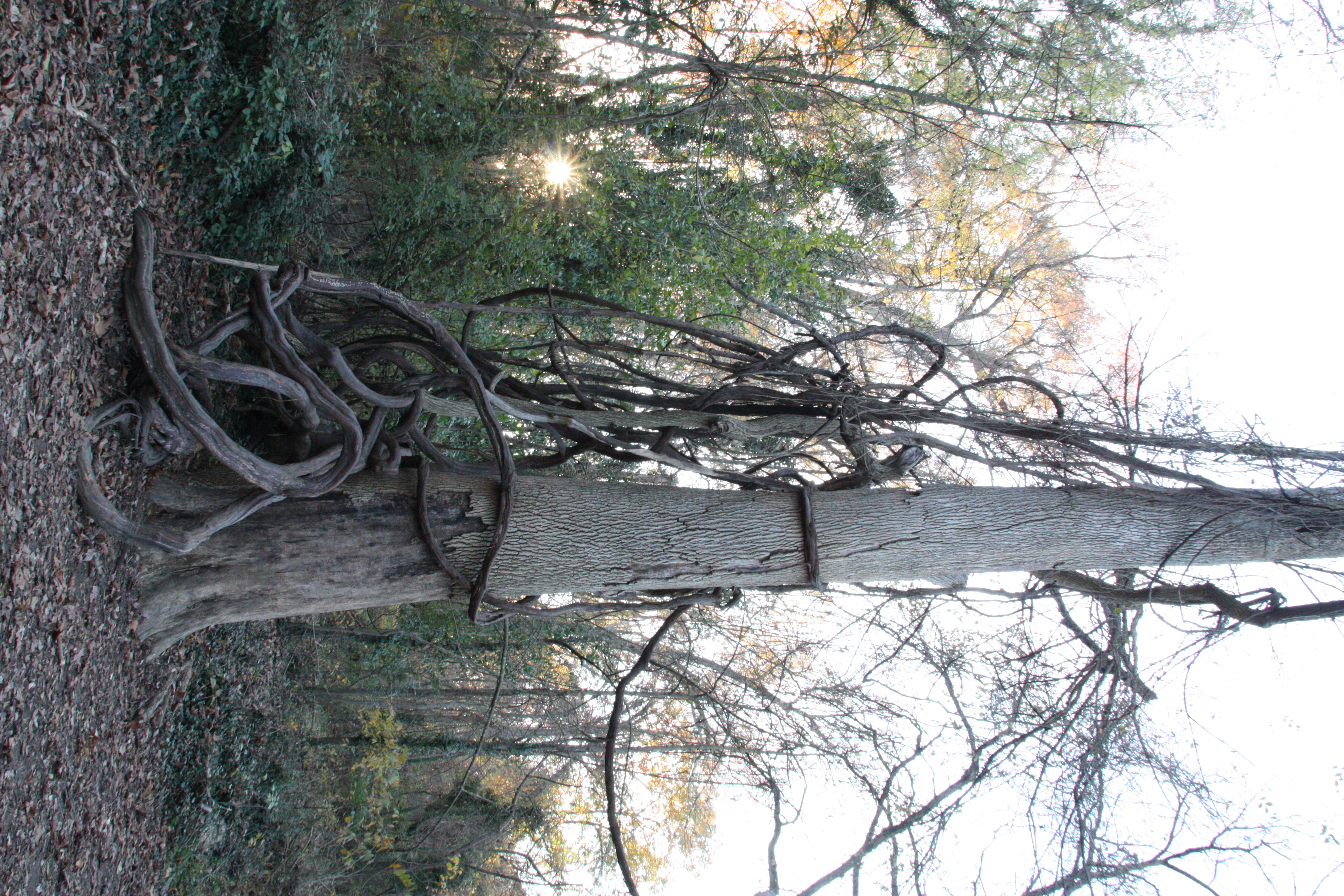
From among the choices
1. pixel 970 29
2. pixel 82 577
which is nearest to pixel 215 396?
pixel 82 577

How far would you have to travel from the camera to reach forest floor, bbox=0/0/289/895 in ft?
6.70

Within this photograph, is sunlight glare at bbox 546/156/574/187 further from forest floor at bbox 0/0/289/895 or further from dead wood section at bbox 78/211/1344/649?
forest floor at bbox 0/0/289/895

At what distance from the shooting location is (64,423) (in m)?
2.21

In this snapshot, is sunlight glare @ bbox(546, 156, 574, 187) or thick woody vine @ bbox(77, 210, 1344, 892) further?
sunlight glare @ bbox(546, 156, 574, 187)

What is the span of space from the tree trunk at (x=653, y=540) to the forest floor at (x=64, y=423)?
261mm

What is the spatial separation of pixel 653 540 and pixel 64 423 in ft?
6.40

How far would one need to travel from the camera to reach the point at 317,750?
21.4ft

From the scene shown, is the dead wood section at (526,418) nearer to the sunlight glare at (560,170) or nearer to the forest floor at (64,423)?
the forest floor at (64,423)

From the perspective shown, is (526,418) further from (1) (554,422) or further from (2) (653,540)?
(2) (653,540)

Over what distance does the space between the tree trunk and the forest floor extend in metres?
0.26

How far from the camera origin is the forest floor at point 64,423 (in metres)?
2.04

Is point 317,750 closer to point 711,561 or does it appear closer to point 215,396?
point 215,396

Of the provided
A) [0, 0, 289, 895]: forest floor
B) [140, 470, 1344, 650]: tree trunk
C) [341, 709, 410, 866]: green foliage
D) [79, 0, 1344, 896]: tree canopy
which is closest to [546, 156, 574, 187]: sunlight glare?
[79, 0, 1344, 896]: tree canopy

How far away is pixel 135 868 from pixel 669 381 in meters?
3.17
